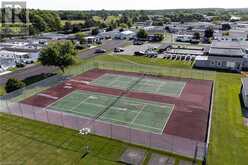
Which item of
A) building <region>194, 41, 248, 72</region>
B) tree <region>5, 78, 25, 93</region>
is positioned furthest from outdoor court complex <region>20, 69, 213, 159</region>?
building <region>194, 41, 248, 72</region>

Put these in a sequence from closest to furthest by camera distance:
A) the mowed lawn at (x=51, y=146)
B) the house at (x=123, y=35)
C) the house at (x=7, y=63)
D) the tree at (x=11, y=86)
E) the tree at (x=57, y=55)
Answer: the mowed lawn at (x=51, y=146) → the tree at (x=11, y=86) → the tree at (x=57, y=55) → the house at (x=7, y=63) → the house at (x=123, y=35)

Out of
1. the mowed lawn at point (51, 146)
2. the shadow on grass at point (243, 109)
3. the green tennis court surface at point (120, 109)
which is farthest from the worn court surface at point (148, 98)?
the mowed lawn at point (51, 146)

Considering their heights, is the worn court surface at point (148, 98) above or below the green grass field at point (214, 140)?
above

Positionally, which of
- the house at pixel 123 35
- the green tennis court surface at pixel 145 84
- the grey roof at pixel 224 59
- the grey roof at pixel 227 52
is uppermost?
the house at pixel 123 35

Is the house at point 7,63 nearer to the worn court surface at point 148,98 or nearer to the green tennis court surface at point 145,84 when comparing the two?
the worn court surface at point 148,98

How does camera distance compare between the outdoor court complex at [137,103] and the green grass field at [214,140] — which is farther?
the outdoor court complex at [137,103]

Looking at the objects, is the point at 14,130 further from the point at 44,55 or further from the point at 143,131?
the point at 44,55

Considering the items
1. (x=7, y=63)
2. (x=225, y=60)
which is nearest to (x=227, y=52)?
(x=225, y=60)
